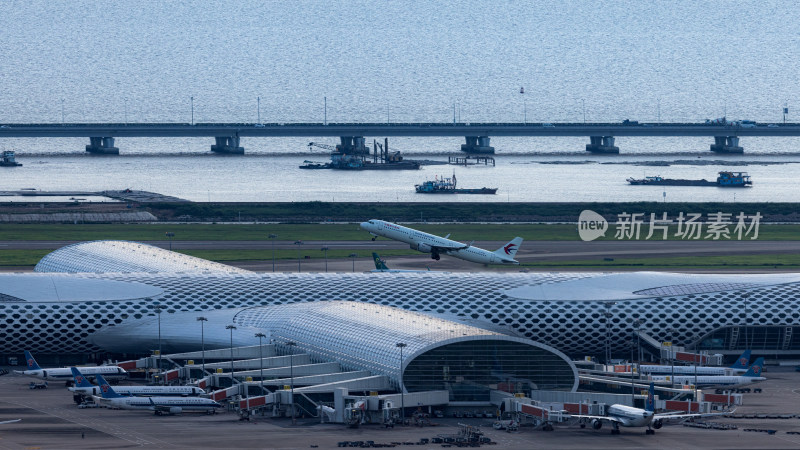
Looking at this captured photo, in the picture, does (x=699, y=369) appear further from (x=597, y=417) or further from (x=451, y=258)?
(x=451, y=258)

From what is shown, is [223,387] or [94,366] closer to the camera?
[223,387]

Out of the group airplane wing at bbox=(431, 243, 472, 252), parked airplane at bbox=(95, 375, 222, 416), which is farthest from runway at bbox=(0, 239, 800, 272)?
parked airplane at bbox=(95, 375, 222, 416)

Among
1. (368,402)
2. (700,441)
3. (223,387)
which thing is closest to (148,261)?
(223,387)

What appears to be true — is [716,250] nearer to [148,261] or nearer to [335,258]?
[335,258]

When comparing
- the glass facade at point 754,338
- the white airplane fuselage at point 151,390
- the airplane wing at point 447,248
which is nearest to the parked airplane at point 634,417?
the white airplane fuselage at point 151,390

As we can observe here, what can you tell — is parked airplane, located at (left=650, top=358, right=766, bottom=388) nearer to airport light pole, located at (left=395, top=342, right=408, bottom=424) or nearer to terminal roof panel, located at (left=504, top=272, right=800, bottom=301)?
terminal roof panel, located at (left=504, top=272, right=800, bottom=301)

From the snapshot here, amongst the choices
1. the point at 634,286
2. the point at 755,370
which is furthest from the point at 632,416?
the point at 634,286

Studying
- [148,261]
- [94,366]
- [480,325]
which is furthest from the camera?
[148,261]
